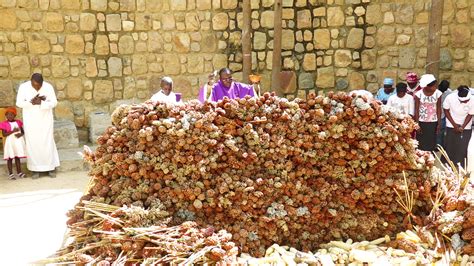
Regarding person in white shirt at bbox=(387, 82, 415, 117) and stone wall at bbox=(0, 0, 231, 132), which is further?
stone wall at bbox=(0, 0, 231, 132)

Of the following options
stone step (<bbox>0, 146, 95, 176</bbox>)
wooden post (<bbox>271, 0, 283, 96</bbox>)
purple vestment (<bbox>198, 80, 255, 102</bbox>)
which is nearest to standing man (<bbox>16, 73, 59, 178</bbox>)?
stone step (<bbox>0, 146, 95, 176</bbox>)

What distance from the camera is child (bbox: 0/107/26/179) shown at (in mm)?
6289

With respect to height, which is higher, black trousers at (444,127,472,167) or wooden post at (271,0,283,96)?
wooden post at (271,0,283,96)

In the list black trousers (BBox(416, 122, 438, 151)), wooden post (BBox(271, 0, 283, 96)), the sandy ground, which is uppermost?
wooden post (BBox(271, 0, 283, 96))

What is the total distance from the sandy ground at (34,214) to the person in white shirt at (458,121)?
4.64 metres

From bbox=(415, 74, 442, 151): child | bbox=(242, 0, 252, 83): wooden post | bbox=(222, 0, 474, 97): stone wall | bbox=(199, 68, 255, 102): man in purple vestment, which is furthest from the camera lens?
bbox=(242, 0, 252, 83): wooden post

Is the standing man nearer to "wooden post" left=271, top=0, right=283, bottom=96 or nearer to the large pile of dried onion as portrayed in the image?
the large pile of dried onion

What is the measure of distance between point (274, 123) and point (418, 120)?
3.00 metres

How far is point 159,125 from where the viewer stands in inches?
129

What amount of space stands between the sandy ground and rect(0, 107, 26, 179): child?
0.73ft

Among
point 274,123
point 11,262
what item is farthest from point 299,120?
point 11,262

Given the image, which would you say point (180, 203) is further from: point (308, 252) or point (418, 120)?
point (418, 120)

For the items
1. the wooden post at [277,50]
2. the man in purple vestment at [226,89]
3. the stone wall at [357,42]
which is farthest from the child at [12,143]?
the wooden post at [277,50]

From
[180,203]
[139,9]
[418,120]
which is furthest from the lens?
[139,9]
